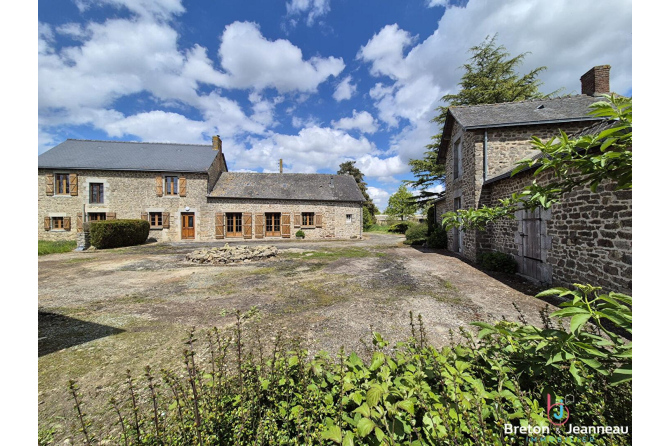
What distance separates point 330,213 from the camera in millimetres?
18953

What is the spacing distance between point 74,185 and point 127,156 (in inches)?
142

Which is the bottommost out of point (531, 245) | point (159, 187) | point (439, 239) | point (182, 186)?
point (439, 239)

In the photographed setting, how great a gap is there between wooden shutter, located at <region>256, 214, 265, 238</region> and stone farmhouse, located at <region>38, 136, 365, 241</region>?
0.23 ft

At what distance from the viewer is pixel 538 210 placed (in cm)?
605

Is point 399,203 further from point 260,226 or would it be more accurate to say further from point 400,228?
point 260,226

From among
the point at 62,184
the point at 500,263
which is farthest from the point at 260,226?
the point at 500,263

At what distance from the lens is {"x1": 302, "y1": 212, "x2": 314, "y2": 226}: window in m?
18.8

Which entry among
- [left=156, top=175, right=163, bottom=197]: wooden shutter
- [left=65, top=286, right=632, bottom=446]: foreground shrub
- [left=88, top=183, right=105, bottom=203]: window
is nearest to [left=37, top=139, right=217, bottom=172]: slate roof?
[left=156, top=175, right=163, bottom=197]: wooden shutter

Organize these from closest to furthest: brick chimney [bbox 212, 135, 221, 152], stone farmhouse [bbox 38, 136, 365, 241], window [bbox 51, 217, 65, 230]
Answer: window [bbox 51, 217, 65, 230], stone farmhouse [bbox 38, 136, 365, 241], brick chimney [bbox 212, 135, 221, 152]

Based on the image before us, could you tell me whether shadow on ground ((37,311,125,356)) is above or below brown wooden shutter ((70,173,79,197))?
below

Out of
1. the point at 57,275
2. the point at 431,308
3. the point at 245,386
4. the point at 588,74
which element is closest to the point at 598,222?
the point at 431,308

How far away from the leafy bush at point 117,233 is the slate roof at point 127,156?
4845mm

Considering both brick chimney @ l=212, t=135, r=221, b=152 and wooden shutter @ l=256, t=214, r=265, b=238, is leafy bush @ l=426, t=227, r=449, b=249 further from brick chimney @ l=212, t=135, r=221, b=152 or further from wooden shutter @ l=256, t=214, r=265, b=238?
brick chimney @ l=212, t=135, r=221, b=152

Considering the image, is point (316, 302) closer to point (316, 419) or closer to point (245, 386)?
point (245, 386)
